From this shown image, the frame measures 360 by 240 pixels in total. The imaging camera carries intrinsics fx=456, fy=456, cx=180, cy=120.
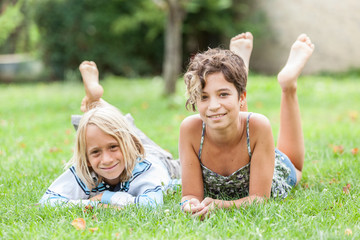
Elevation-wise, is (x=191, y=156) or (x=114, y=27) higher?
(x=114, y=27)

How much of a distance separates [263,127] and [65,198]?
1356mm

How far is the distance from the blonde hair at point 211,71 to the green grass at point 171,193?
2.32 ft

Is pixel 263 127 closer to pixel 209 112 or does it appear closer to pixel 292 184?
pixel 209 112

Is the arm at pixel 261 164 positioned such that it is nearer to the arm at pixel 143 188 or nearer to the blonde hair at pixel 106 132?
the arm at pixel 143 188

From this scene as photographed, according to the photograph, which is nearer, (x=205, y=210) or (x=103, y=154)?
(x=205, y=210)

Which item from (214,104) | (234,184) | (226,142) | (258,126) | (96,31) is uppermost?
(96,31)

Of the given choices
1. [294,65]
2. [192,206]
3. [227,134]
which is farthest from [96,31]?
[192,206]

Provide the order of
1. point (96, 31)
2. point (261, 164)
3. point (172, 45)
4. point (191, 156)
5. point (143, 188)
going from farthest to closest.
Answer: point (96, 31) < point (172, 45) < point (143, 188) < point (191, 156) < point (261, 164)

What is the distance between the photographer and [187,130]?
9.49ft

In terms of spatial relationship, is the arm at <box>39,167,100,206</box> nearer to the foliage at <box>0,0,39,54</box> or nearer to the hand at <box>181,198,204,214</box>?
the hand at <box>181,198,204,214</box>

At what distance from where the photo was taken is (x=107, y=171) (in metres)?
2.98

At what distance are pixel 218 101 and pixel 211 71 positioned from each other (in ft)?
0.59

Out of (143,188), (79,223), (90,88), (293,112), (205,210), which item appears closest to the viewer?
(79,223)

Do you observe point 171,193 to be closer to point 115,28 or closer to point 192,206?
point 192,206
